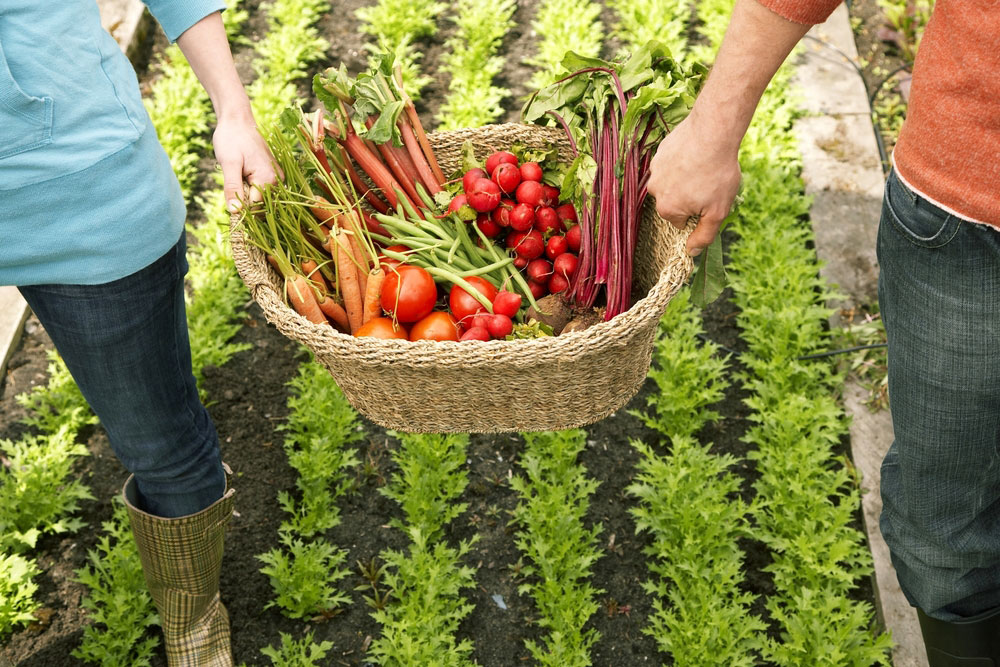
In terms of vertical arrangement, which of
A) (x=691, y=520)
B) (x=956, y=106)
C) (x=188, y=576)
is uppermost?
(x=956, y=106)

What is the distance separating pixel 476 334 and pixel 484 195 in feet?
1.32

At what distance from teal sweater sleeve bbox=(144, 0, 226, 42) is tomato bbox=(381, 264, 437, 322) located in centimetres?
71

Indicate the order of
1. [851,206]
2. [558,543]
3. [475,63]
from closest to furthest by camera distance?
[558,543] → [851,206] → [475,63]

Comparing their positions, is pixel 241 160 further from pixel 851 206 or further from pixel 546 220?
pixel 851 206

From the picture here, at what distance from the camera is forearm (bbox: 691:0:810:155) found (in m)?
1.45

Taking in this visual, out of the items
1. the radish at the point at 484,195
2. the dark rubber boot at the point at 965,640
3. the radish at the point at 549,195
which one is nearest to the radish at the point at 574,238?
the radish at the point at 549,195

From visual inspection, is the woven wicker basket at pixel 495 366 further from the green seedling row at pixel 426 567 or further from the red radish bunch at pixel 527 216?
the green seedling row at pixel 426 567

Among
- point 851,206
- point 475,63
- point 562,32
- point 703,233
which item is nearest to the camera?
point 703,233

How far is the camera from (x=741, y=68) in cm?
151

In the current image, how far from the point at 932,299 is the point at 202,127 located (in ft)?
11.5

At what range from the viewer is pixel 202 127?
4.16 m

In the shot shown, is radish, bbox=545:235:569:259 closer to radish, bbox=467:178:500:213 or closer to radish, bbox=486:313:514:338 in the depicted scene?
radish, bbox=467:178:500:213

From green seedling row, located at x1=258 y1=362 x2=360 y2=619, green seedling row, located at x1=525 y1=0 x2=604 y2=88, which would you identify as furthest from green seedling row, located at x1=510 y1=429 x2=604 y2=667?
green seedling row, located at x1=525 y1=0 x2=604 y2=88

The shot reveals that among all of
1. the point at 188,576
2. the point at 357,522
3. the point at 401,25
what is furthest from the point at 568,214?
the point at 401,25
